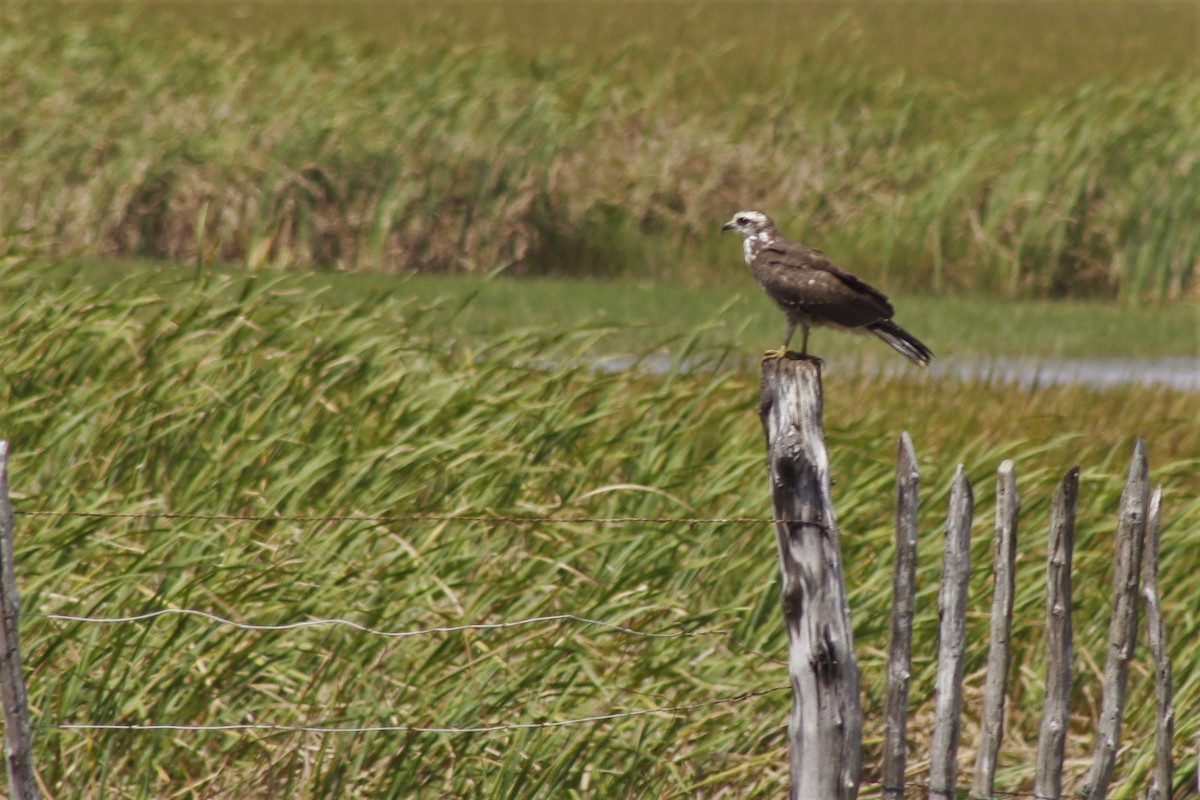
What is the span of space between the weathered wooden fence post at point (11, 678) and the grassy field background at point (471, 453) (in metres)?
0.97

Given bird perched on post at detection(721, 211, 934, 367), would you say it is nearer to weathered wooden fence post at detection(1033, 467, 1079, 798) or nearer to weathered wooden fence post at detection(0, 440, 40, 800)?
weathered wooden fence post at detection(1033, 467, 1079, 798)

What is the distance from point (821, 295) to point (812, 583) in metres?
1.46

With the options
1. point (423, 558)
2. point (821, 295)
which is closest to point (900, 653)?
point (821, 295)

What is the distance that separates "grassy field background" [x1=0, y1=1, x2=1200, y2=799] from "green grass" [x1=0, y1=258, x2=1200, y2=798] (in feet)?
0.08

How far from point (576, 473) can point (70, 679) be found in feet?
7.47

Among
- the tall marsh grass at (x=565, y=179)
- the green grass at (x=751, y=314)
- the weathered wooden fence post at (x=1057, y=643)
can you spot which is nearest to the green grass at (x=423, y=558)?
the weathered wooden fence post at (x=1057, y=643)

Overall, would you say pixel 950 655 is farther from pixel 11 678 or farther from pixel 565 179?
pixel 565 179

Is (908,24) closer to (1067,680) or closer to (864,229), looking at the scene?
(864,229)

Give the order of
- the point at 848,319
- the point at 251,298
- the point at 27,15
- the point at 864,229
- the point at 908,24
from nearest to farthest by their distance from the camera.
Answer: the point at 848,319, the point at 251,298, the point at 864,229, the point at 27,15, the point at 908,24

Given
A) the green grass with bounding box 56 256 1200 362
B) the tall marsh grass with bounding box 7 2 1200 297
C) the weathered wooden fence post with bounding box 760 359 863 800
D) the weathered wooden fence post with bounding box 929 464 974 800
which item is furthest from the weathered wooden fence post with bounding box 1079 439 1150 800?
the tall marsh grass with bounding box 7 2 1200 297

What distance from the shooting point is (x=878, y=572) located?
5.82 metres

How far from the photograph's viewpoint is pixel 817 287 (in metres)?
5.02

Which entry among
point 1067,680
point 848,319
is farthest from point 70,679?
point 1067,680

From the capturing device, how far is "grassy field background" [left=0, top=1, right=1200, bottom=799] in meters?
5.11
